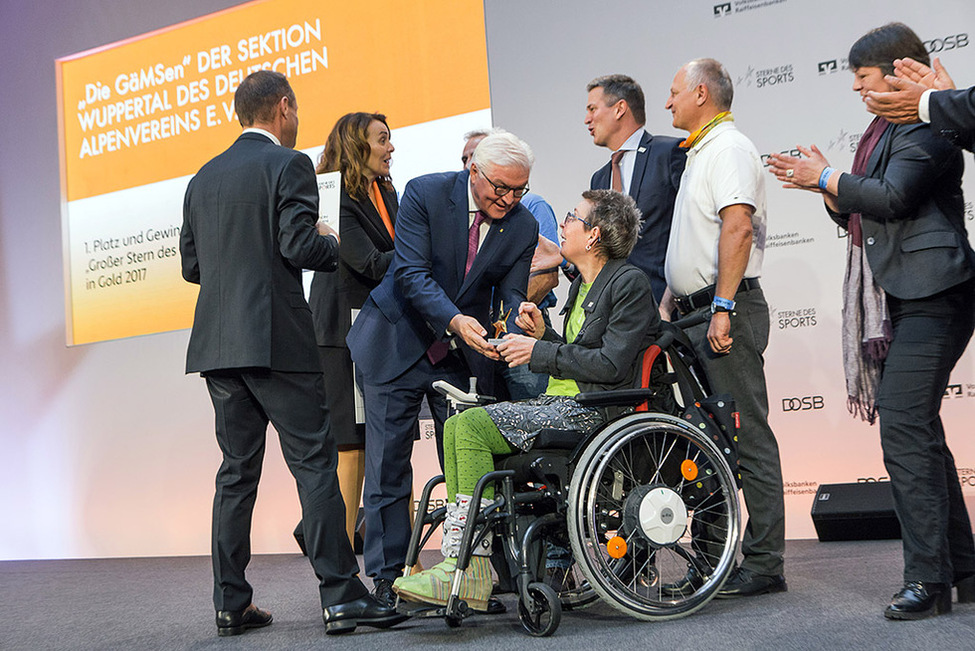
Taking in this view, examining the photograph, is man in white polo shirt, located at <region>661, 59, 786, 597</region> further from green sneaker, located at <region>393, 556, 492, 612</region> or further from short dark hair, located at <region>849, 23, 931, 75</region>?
green sneaker, located at <region>393, 556, 492, 612</region>

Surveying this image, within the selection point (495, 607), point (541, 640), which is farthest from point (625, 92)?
point (541, 640)

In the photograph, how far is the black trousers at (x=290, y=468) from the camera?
2.59 meters

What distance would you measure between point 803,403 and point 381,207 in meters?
2.09

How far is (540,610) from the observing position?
2.34 metres

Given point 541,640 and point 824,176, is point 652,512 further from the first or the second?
point 824,176

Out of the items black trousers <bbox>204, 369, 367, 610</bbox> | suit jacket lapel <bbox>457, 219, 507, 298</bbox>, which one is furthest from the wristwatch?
black trousers <bbox>204, 369, 367, 610</bbox>

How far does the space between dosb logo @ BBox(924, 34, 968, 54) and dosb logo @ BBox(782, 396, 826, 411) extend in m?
1.53

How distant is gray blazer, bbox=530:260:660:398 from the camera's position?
2.58m

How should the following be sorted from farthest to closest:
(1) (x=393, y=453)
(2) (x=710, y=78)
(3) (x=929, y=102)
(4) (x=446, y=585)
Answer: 1. (2) (x=710, y=78)
2. (1) (x=393, y=453)
3. (4) (x=446, y=585)
4. (3) (x=929, y=102)

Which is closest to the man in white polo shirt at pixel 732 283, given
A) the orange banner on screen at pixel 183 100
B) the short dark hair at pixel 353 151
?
the short dark hair at pixel 353 151

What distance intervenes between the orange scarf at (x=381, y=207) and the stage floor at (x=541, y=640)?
1.31m

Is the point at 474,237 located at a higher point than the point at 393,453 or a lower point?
higher

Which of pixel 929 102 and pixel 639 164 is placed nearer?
pixel 929 102

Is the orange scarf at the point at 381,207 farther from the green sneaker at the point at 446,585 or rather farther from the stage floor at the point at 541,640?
the green sneaker at the point at 446,585
